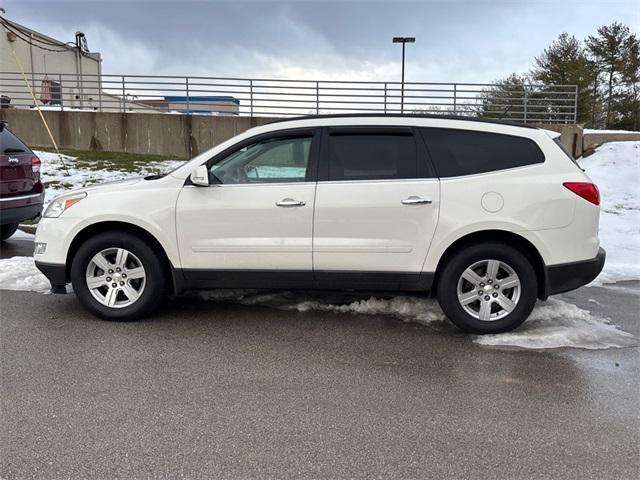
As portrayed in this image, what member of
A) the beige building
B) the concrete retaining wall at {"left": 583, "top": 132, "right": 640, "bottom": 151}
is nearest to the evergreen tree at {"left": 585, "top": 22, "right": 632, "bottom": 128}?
the concrete retaining wall at {"left": 583, "top": 132, "right": 640, "bottom": 151}

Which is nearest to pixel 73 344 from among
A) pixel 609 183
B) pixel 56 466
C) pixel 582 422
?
pixel 56 466

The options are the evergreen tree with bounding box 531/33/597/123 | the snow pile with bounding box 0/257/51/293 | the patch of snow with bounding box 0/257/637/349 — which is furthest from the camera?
the evergreen tree with bounding box 531/33/597/123

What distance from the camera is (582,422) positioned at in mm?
3145

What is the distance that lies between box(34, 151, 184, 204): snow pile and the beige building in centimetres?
785

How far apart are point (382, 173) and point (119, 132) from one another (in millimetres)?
15049

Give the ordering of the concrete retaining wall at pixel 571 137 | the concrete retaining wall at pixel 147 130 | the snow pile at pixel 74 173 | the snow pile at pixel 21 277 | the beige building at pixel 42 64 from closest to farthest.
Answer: the snow pile at pixel 21 277
the snow pile at pixel 74 173
the concrete retaining wall at pixel 571 137
the concrete retaining wall at pixel 147 130
the beige building at pixel 42 64

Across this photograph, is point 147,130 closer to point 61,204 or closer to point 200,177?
point 61,204

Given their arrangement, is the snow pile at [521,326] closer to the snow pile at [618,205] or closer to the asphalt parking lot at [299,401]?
the asphalt parking lot at [299,401]

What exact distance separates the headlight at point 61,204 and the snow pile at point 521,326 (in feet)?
5.04

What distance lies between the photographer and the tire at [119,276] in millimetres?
4559

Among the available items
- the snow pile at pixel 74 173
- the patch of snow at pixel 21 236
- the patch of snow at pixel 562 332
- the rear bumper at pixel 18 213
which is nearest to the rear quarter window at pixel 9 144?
the rear bumper at pixel 18 213

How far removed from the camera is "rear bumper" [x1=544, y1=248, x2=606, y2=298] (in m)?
4.32

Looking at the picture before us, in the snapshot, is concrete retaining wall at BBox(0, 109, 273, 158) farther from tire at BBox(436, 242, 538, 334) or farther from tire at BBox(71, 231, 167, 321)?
tire at BBox(436, 242, 538, 334)

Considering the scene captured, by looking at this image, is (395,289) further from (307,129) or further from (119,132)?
(119,132)
